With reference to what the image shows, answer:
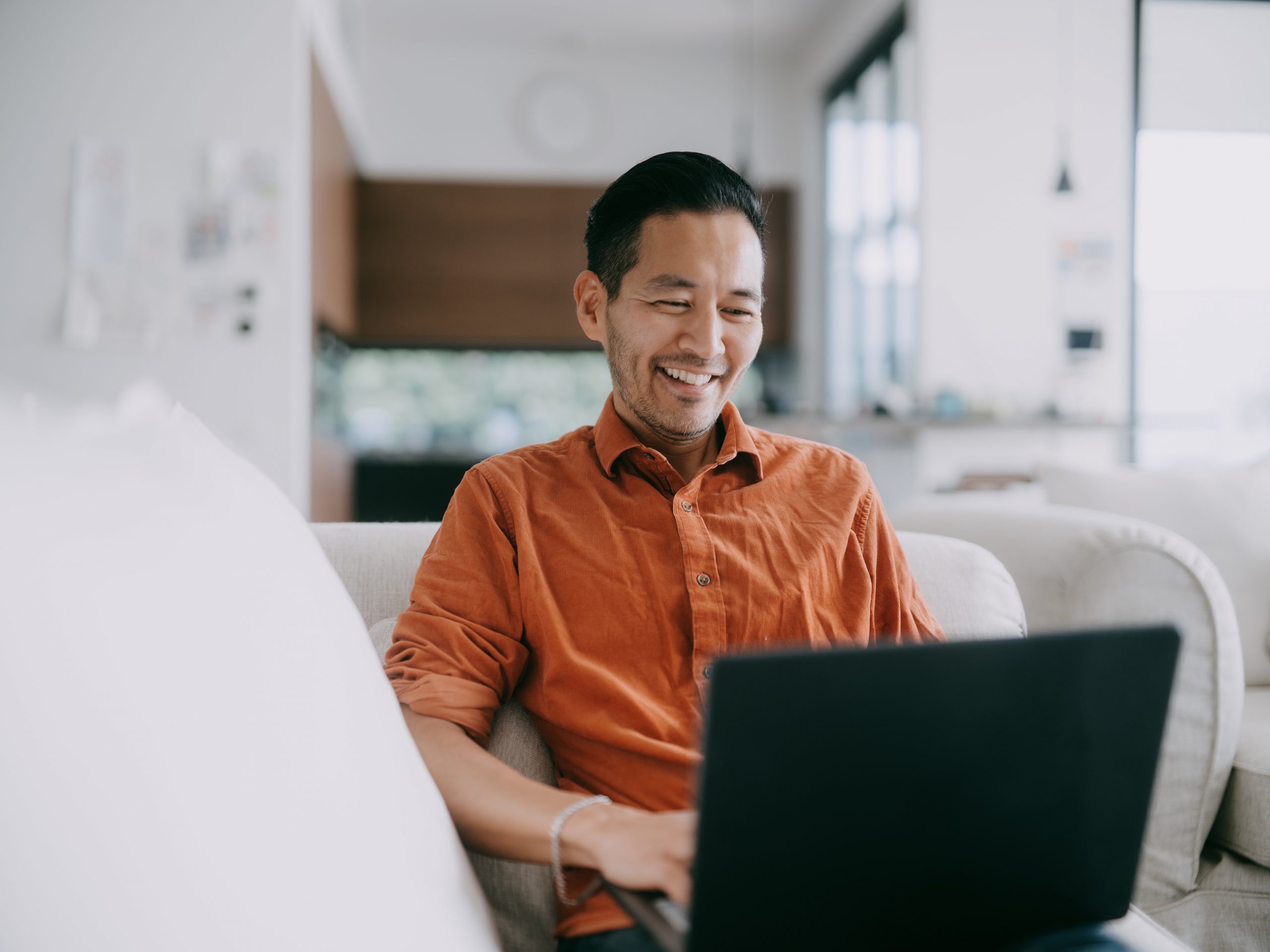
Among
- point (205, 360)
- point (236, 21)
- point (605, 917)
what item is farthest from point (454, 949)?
point (236, 21)

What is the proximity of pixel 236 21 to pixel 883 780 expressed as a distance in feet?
11.1

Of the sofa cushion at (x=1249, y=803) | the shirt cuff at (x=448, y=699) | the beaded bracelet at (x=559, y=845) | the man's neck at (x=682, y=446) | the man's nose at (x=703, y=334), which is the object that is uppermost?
the man's nose at (x=703, y=334)

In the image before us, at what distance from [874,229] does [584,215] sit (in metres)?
1.71

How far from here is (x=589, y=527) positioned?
1.03 m

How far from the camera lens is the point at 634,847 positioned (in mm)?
695

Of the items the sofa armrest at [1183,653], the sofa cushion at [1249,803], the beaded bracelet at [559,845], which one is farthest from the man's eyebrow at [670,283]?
the sofa cushion at [1249,803]

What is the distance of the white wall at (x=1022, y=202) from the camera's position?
4.50 m

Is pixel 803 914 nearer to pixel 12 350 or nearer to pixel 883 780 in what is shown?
pixel 883 780

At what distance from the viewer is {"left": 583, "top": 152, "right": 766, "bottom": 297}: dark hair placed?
1.07 meters

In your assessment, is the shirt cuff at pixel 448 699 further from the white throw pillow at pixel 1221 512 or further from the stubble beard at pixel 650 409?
the white throw pillow at pixel 1221 512

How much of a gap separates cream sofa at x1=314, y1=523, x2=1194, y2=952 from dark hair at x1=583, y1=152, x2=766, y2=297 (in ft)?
1.49

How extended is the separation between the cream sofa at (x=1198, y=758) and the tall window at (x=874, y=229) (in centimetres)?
293

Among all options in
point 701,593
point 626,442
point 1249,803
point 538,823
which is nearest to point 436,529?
point 626,442

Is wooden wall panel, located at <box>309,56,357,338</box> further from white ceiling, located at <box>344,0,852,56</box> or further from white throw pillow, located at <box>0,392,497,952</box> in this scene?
white throw pillow, located at <box>0,392,497,952</box>
